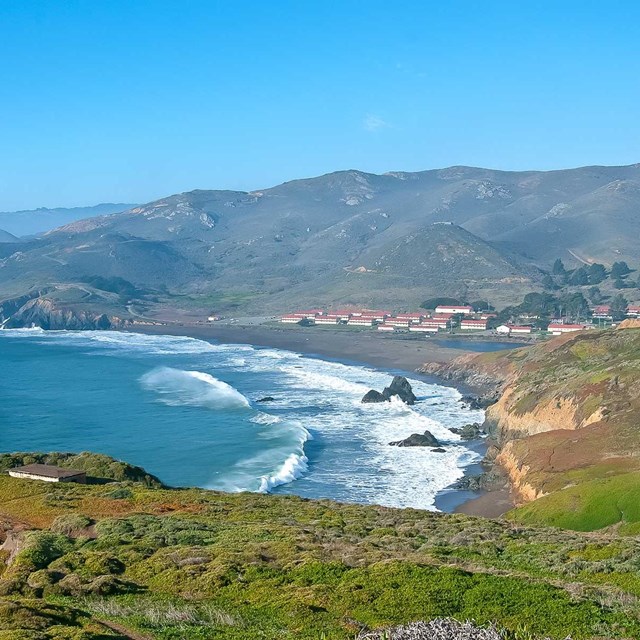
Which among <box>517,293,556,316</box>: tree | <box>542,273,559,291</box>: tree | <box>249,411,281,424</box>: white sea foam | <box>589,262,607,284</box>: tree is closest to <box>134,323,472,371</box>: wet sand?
<box>517,293,556,316</box>: tree

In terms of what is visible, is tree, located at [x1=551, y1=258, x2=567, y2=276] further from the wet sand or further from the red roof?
the wet sand

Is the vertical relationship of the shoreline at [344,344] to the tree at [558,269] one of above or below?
below

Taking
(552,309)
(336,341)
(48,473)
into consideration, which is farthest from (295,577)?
(552,309)

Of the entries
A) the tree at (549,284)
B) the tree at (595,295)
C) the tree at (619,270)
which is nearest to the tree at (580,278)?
the tree at (549,284)

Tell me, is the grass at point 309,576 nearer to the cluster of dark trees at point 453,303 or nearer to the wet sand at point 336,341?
the wet sand at point 336,341

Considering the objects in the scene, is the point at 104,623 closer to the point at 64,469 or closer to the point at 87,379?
the point at 64,469
